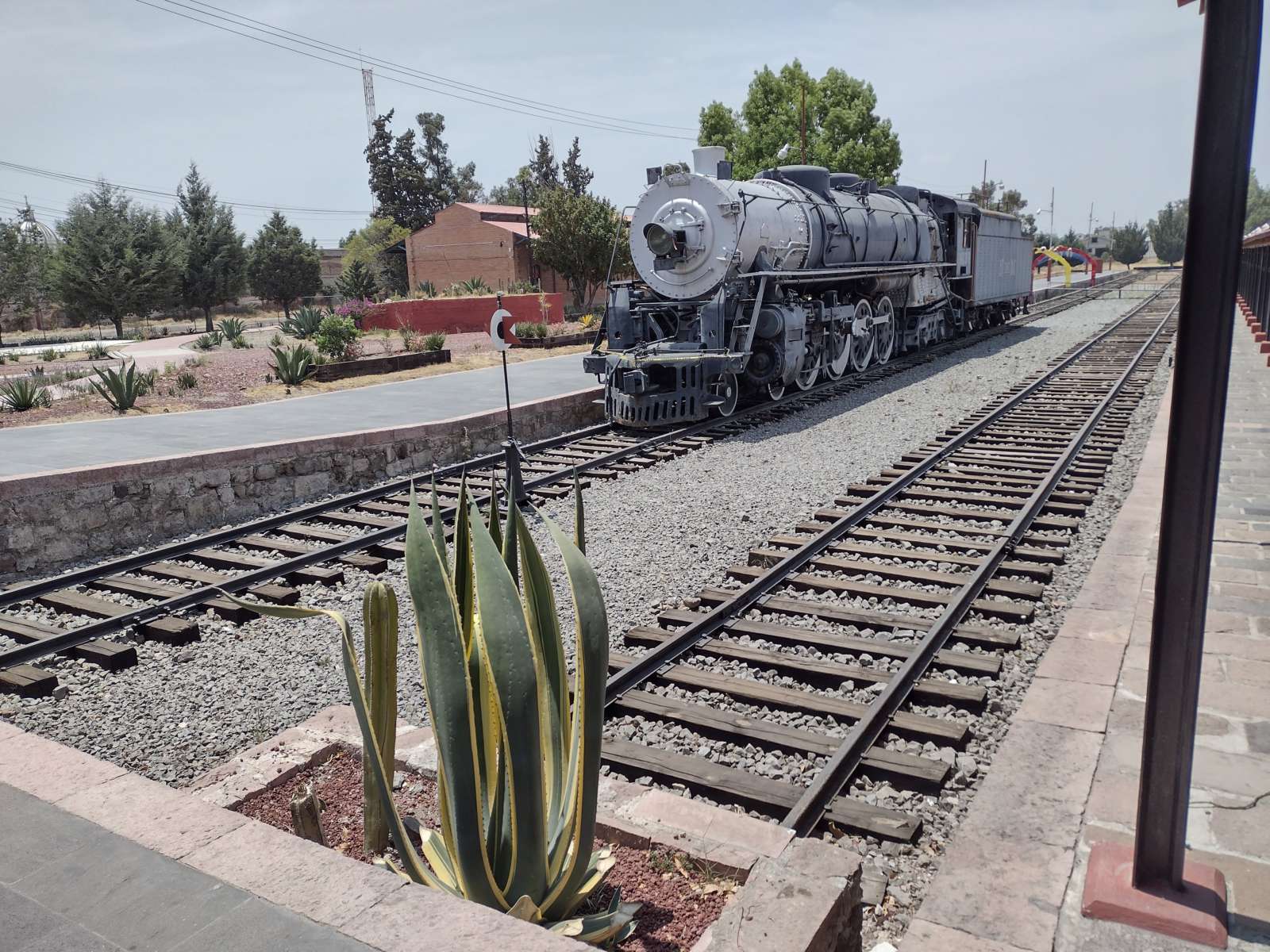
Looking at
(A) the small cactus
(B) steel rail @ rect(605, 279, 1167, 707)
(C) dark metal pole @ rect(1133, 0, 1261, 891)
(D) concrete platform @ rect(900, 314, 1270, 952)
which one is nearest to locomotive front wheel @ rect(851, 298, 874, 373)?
(B) steel rail @ rect(605, 279, 1167, 707)

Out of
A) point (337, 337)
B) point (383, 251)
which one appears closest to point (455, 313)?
point (337, 337)

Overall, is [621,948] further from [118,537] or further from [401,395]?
[401,395]

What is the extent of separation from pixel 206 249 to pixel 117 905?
53315mm

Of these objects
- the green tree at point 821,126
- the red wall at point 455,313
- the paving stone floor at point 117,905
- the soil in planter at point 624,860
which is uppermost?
the green tree at point 821,126

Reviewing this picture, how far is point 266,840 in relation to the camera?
2.51 m

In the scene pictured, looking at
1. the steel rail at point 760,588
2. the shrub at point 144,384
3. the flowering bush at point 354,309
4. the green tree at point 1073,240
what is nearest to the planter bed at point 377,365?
the shrub at point 144,384

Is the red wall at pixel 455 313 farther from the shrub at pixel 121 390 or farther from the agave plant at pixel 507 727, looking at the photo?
the agave plant at pixel 507 727

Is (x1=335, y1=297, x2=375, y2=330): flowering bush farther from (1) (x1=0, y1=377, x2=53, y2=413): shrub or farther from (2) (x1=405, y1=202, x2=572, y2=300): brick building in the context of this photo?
(2) (x1=405, y1=202, x2=572, y2=300): brick building

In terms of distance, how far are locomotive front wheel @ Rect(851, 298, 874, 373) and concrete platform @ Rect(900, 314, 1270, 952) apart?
10.4 m

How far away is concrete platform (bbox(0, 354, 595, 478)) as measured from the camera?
9367 millimetres

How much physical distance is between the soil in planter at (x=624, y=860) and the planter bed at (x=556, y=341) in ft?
65.4

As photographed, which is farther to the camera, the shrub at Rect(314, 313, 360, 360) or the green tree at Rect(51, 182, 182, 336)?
the green tree at Rect(51, 182, 182, 336)

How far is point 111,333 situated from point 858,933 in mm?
54402

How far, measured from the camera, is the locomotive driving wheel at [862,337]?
1573cm
